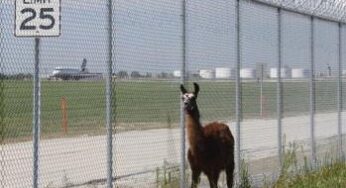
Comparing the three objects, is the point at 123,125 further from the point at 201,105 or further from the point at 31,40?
the point at 31,40

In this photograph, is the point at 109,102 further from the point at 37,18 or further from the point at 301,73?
the point at 301,73

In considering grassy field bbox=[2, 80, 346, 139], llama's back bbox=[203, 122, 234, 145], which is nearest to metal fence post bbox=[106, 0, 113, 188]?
grassy field bbox=[2, 80, 346, 139]

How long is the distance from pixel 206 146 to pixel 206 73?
1.27 meters

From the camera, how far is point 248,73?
40.8ft

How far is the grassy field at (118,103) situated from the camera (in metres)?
9.05

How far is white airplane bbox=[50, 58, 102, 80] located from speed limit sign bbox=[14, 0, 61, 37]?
0.86 metres

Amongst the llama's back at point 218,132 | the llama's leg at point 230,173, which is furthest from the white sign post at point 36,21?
the llama's leg at point 230,173

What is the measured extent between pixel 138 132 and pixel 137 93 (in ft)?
5.75

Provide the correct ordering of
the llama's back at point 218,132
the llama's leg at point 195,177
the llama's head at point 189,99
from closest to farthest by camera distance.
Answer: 1. the llama's head at point 189,99
2. the llama's leg at point 195,177
3. the llama's back at point 218,132

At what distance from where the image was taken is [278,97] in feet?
43.6

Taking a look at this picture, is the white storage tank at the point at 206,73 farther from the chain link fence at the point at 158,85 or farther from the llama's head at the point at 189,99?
the llama's head at the point at 189,99

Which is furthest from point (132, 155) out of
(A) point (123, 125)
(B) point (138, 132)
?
(A) point (123, 125)

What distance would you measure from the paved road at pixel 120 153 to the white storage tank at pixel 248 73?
91cm

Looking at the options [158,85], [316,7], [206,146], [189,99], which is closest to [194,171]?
[206,146]
